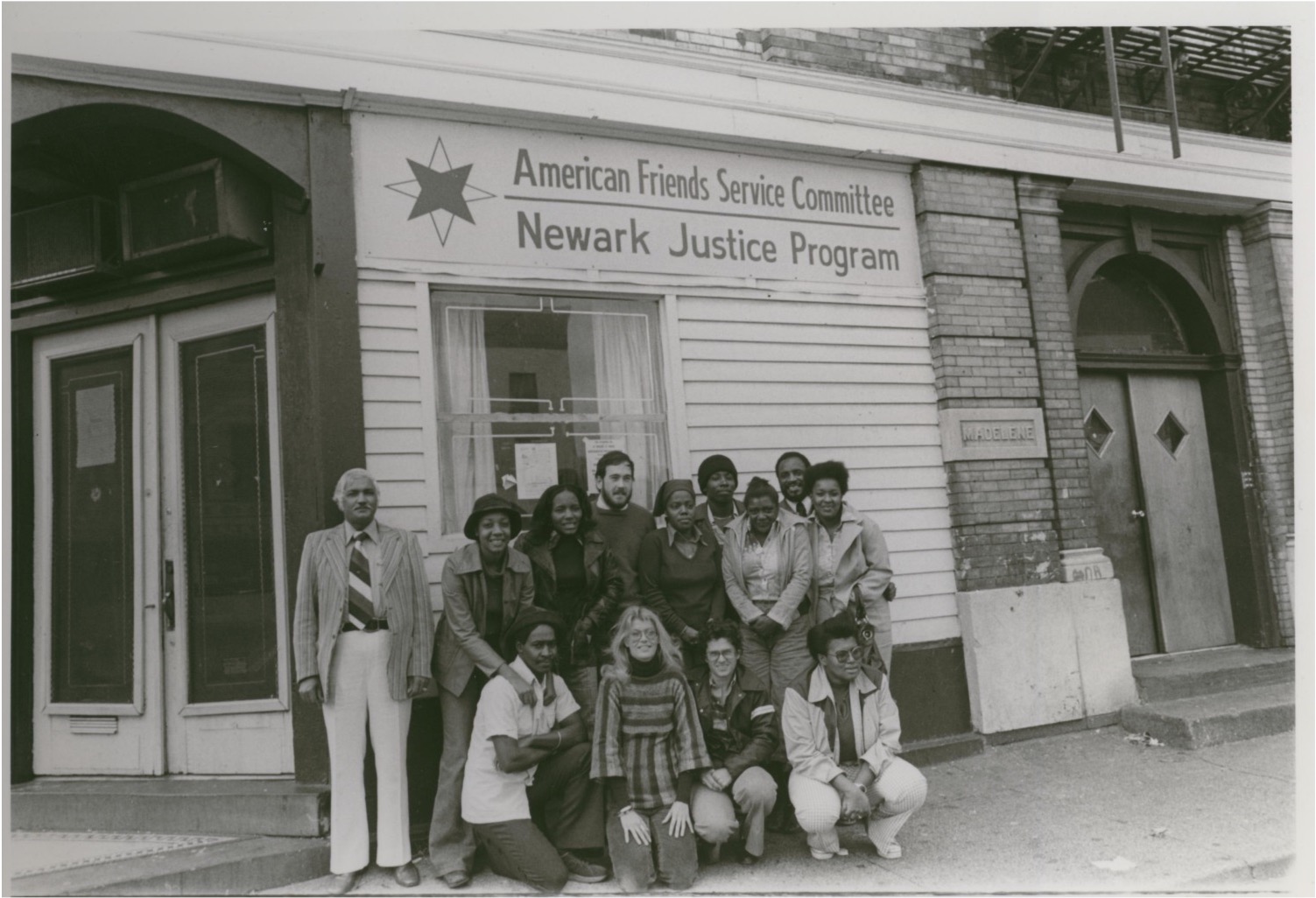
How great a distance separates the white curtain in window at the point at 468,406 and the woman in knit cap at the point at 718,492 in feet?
3.65

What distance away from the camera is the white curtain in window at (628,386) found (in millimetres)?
6090

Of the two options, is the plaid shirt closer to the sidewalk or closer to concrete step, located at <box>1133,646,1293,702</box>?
the sidewalk

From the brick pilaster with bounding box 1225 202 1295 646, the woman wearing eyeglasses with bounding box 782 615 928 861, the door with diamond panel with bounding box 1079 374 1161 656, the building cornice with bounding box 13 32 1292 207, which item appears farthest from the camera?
the brick pilaster with bounding box 1225 202 1295 646

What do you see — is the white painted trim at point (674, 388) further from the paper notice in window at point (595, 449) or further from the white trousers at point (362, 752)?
the white trousers at point (362, 752)

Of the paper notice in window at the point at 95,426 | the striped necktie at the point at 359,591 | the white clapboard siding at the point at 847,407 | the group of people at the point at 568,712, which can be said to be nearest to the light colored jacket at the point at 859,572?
the group of people at the point at 568,712

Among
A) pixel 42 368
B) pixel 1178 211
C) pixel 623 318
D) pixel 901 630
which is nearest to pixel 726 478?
pixel 623 318

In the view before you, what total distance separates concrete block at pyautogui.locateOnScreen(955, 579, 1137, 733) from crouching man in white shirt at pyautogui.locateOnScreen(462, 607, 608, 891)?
10.4 ft

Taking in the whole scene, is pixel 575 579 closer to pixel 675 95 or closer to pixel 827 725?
pixel 827 725

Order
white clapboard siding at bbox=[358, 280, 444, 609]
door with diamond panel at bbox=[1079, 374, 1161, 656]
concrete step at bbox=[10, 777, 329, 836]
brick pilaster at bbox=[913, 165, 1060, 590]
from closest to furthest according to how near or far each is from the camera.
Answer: concrete step at bbox=[10, 777, 329, 836], white clapboard siding at bbox=[358, 280, 444, 609], brick pilaster at bbox=[913, 165, 1060, 590], door with diamond panel at bbox=[1079, 374, 1161, 656]

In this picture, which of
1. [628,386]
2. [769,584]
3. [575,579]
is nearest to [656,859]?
[575,579]

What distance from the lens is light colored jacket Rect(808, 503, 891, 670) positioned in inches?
221

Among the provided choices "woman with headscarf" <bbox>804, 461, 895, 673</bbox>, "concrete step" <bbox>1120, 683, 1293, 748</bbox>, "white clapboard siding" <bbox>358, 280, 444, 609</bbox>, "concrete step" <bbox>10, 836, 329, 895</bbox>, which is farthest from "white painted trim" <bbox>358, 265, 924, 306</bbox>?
"concrete step" <bbox>1120, 683, 1293, 748</bbox>

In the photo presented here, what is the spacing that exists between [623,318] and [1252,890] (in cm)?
→ 454

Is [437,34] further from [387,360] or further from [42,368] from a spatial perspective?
[42,368]
